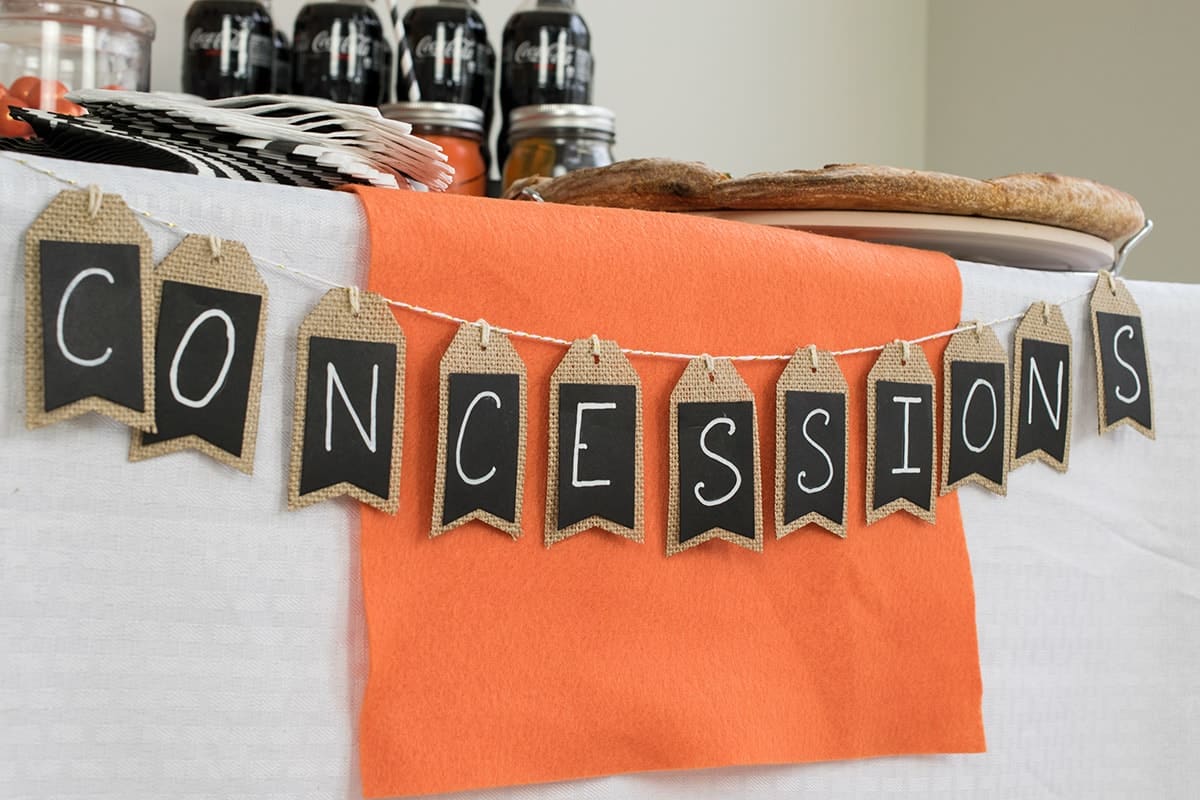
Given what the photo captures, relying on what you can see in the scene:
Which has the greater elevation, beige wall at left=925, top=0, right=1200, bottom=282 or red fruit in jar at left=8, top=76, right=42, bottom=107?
beige wall at left=925, top=0, right=1200, bottom=282

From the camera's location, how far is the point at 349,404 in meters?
0.46

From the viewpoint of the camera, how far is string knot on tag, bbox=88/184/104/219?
0.42 meters

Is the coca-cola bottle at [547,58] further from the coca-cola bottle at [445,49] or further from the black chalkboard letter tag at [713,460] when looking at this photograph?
the black chalkboard letter tag at [713,460]

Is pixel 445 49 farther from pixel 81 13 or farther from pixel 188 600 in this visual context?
pixel 188 600

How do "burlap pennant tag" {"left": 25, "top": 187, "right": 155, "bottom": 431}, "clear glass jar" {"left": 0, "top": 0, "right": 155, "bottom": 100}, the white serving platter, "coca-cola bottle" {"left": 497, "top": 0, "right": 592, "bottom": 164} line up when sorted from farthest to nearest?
"coca-cola bottle" {"left": 497, "top": 0, "right": 592, "bottom": 164} < "clear glass jar" {"left": 0, "top": 0, "right": 155, "bottom": 100} < the white serving platter < "burlap pennant tag" {"left": 25, "top": 187, "right": 155, "bottom": 431}

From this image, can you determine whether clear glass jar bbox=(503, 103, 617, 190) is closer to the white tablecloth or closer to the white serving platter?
the white serving platter

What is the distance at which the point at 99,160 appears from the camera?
506mm

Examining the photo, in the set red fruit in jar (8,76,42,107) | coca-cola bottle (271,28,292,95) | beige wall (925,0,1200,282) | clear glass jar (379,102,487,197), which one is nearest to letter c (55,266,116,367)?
red fruit in jar (8,76,42,107)

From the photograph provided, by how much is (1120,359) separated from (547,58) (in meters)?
0.51

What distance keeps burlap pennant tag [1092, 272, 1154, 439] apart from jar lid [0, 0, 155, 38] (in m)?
0.64

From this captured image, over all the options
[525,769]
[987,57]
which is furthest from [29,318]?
[987,57]

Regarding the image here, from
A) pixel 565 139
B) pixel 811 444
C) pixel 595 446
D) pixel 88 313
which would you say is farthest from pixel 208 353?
pixel 565 139

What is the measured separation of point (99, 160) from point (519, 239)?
0.18 meters

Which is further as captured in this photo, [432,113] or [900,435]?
[432,113]
